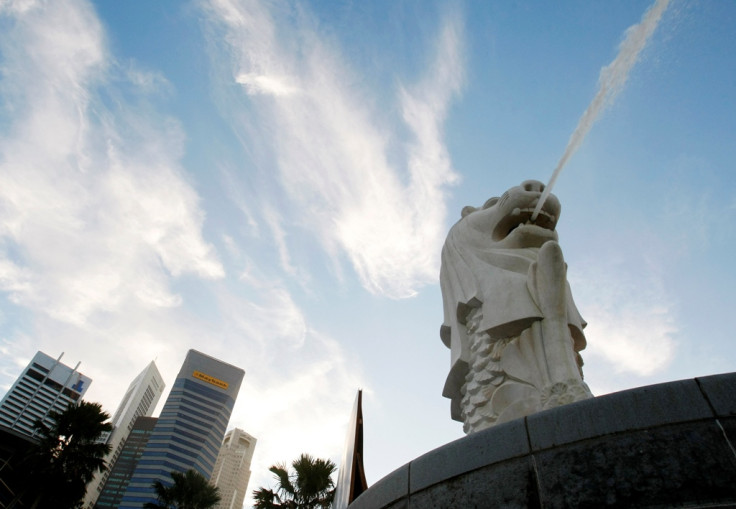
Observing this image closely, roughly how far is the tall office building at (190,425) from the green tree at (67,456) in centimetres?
7167

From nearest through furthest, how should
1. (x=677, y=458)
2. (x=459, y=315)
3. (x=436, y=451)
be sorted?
(x=677, y=458) < (x=436, y=451) < (x=459, y=315)

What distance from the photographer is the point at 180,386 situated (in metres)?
102

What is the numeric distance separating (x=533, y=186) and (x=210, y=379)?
110599 millimetres

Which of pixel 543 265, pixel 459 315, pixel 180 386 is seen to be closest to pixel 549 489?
pixel 543 265

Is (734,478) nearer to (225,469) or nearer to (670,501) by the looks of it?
(670,501)

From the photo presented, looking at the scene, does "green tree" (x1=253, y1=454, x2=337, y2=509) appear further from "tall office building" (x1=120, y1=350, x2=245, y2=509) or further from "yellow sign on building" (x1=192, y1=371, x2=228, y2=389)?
"yellow sign on building" (x1=192, y1=371, x2=228, y2=389)

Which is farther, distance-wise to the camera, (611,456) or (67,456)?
(67,456)

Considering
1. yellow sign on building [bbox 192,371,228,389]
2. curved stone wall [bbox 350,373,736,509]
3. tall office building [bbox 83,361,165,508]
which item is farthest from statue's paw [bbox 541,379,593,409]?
tall office building [bbox 83,361,165,508]

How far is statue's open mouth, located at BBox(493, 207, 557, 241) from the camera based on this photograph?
6.43 meters

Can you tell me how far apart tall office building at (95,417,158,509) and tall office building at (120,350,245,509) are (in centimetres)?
1954

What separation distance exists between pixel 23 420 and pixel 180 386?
182 ft

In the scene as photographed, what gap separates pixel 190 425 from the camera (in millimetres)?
95688

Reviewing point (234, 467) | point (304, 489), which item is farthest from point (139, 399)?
point (304, 489)

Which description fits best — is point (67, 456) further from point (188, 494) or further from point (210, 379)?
point (210, 379)
